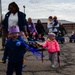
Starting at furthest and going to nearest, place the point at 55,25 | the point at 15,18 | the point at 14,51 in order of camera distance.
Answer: the point at 55,25 → the point at 15,18 → the point at 14,51

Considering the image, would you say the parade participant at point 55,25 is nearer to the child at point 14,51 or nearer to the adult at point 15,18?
the adult at point 15,18

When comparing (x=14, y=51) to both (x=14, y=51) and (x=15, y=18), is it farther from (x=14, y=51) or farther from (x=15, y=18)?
(x=15, y=18)

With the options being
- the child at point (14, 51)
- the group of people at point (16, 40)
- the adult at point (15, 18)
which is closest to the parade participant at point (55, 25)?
the group of people at point (16, 40)

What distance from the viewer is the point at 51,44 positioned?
400 inches

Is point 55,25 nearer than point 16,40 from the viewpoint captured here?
No

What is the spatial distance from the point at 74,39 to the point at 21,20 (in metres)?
12.3

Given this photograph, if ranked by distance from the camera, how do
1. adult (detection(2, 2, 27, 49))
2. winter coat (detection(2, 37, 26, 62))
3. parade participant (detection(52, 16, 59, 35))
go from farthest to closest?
parade participant (detection(52, 16, 59, 35)), adult (detection(2, 2, 27, 49)), winter coat (detection(2, 37, 26, 62))

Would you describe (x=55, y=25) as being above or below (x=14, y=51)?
above

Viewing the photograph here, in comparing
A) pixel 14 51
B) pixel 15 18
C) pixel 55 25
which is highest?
pixel 15 18

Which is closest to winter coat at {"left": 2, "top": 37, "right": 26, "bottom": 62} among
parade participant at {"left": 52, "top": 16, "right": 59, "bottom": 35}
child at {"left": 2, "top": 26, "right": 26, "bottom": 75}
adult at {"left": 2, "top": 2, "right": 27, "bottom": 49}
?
child at {"left": 2, "top": 26, "right": 26, "bottom": 75}

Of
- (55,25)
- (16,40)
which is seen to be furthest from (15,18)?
(55,25)

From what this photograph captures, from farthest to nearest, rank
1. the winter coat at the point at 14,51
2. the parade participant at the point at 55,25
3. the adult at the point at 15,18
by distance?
the parade participant at the point at 55,25, the adult at the point at 15,18, the winter coat at the point at 14,51

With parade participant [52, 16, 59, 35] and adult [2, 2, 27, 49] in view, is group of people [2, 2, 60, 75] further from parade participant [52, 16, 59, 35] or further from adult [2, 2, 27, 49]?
parade participant [52, 16, 59, 35]

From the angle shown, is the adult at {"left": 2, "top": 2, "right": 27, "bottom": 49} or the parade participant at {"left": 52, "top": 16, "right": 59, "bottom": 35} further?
the parade participant at {"left": 52, "top": 16, "right": 59, "bottom": 35}
